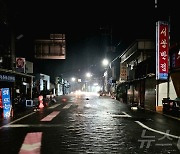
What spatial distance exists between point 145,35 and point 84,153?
28.5m

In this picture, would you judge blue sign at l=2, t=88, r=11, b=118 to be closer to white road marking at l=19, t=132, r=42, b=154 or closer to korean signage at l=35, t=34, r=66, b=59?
white road marking at l=19, t=132, r=42, b=154

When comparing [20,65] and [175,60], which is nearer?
[175,60]

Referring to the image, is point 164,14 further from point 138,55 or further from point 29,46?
point 29,46

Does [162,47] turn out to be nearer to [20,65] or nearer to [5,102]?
[5,102]

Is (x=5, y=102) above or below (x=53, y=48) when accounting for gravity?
below

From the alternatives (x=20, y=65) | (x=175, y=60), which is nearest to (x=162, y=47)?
(x=175, y=60)

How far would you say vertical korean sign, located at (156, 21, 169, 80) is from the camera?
20.7 metres

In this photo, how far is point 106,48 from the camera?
67.2 metres

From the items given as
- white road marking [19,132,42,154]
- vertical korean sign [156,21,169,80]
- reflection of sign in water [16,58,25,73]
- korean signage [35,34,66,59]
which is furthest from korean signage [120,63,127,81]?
white road marking [19,132,42,154]

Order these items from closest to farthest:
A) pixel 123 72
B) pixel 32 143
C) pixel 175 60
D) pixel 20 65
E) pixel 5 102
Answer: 1. pixel 32 143
2. pixel 5 102
3. pixel 175 60
4. pixel 20 65
5. pixel 123 72

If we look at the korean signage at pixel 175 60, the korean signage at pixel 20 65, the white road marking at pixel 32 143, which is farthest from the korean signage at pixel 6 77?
the korean signage at pixel 175 60

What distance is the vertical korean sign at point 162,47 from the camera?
68.0 feet

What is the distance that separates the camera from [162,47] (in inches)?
818

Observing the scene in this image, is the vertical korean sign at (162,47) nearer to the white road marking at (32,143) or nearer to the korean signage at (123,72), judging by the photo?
the white road marking at (32,143)
